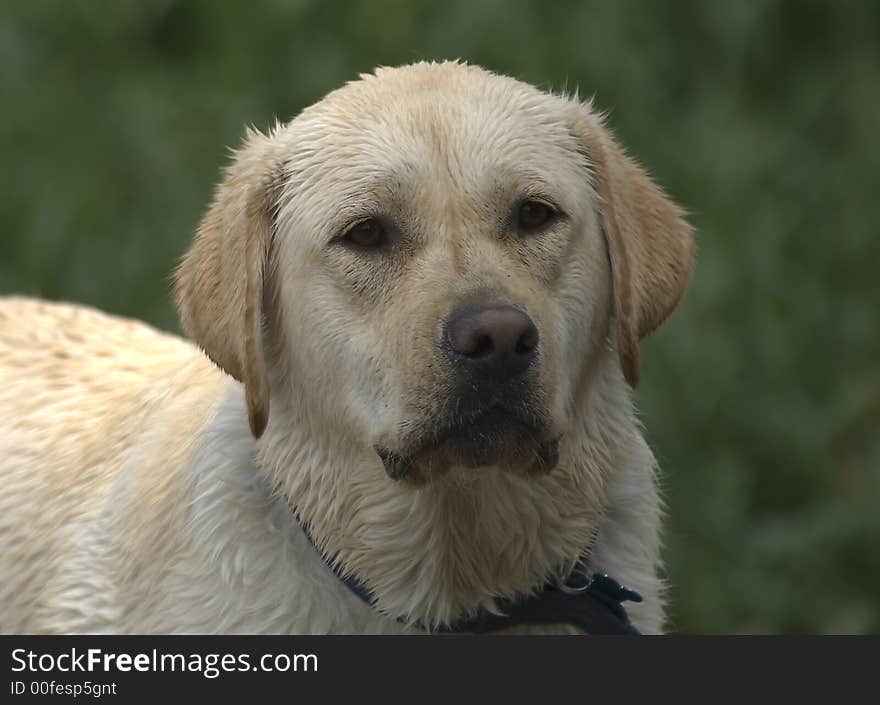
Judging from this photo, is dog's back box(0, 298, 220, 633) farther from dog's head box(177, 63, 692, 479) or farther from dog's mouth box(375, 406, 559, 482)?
dog's mouth box(375, 406, 559, 482)

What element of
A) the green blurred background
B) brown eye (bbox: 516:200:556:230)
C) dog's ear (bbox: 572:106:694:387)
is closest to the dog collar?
dog's ear (bbox: 572:106:694:387)

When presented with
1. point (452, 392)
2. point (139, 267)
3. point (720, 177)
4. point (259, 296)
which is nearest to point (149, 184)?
point (139, 267)

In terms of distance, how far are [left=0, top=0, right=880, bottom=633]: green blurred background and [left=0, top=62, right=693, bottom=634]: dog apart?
7.54 feet

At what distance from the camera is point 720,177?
7684 millimetres

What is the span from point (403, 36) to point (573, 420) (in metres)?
4.65

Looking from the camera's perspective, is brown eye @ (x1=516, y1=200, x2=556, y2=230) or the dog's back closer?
brown eye @ (x1=516, y1=200, x2=556, y2=230)

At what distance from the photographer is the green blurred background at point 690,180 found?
261 inches

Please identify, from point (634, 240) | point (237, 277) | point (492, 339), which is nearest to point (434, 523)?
point (492, 339)

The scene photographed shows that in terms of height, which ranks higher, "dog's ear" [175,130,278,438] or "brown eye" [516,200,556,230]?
"brown eye" [516,200,556,230]

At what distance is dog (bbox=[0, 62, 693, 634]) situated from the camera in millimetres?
3859

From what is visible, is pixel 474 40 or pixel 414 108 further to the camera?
pixel 474 40

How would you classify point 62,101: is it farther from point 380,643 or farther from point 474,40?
point 380,643

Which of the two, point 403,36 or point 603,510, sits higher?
point 403,36

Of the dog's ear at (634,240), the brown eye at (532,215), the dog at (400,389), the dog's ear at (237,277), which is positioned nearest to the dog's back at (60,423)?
the dog at (400,389)
